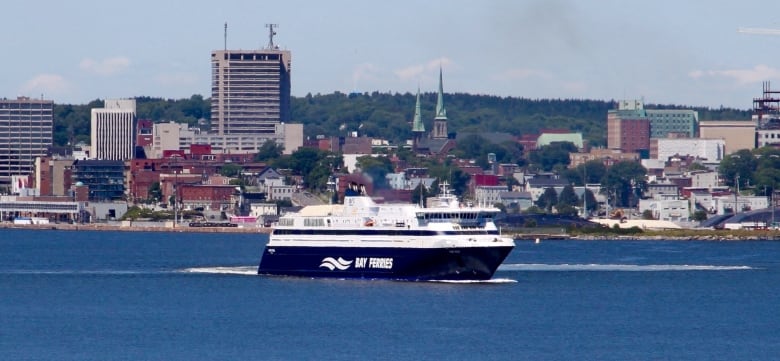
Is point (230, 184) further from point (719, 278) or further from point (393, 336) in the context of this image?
point (393, 336)

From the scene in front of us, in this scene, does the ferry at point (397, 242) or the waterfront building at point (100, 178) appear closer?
the ferry at point (397, 242)

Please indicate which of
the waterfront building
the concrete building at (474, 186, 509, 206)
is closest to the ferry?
the concrete building at (474, 186, 509, 206)

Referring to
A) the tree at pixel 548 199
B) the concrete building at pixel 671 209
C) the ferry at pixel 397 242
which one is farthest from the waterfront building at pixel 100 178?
the ferry at pixel 397 242

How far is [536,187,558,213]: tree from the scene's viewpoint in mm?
185250

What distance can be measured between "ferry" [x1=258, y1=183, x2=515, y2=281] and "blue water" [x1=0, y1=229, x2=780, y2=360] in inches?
27.6

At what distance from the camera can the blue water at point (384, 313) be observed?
53.7 meters

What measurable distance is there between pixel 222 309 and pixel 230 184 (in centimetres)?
11986

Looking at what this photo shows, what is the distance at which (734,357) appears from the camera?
5281 centimetres

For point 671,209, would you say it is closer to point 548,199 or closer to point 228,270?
point 548,199

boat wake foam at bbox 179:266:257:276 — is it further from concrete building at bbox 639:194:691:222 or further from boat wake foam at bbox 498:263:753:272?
concrete building at bbox 639:194:691:222

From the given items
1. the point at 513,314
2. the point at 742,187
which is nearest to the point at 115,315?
the point at 513,314

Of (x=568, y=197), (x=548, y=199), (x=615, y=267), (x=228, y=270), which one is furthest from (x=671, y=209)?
(x=228, y=270)

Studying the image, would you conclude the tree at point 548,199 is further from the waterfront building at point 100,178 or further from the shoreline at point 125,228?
the shoreline at point 125,228

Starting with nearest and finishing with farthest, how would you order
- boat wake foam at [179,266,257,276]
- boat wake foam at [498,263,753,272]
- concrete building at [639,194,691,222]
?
boat wake foam at [179,266,257,276] < boat wake foam at [498,263,753,272] < concrete building at [639,194,691,222]
